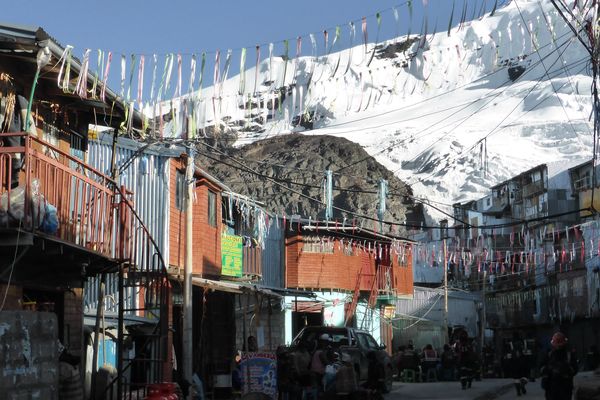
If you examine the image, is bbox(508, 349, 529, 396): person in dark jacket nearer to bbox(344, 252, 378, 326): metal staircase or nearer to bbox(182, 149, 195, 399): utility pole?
bbox(182, 149, 195, 399): utility pole

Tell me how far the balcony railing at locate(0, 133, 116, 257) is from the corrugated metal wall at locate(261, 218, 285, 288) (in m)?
23.7

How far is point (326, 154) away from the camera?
10994cm

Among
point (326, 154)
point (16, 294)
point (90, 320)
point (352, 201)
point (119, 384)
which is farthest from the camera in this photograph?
point (326, 154)

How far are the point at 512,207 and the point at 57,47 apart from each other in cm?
7637

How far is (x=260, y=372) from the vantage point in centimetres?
1878

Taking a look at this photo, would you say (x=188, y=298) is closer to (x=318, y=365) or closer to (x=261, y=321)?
(x=318, y=365)

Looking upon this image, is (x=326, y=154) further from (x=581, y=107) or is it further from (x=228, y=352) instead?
(x=228, y=352)

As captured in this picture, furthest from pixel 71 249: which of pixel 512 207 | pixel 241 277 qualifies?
pixel 512 207

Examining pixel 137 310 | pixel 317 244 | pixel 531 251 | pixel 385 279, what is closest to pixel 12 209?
pixel 137 310

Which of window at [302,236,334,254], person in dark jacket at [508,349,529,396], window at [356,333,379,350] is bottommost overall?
person in dark jacket at [508,349,529,396]

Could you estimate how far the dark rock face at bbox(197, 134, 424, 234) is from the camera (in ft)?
307

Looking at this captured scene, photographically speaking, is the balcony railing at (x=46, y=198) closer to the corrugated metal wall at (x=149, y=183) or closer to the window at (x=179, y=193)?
the corrugated metal wall at (x=149, y=183)

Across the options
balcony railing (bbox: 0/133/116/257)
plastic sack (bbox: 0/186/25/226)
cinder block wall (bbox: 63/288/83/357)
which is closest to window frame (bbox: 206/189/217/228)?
cinder block wall (bbox: 63/288/83/357)

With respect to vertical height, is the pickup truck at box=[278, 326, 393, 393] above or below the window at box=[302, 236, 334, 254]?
below
